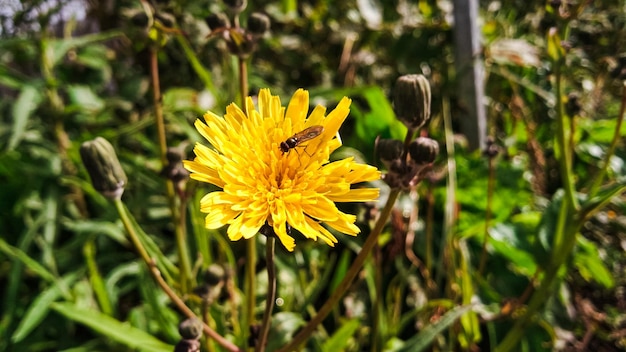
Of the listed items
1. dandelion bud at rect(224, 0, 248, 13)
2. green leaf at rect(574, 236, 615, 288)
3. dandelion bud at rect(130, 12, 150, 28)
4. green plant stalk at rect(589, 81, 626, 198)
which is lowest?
green leaf at rect(574, 236, 615, 288)

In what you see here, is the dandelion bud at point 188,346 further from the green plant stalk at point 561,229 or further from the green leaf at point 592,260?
the green leaf at point 592,260

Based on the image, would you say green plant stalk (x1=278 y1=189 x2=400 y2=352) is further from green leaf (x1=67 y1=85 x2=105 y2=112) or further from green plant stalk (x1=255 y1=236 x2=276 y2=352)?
green leaf (x1=67 y1=85 x2=105 y2=112)

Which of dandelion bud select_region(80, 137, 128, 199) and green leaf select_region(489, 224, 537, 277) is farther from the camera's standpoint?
green leaf select_region(489, 224, 537, 277)

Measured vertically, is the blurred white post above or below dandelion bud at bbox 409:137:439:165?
below

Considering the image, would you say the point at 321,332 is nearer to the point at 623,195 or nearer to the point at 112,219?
the point at 112,219


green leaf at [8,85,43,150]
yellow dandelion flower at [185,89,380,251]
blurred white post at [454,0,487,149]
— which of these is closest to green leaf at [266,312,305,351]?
yellow dandelion flower at [185,89,380,251]

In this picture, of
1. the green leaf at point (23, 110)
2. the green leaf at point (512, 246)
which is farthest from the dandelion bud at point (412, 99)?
the green leaf at point (23, 110)

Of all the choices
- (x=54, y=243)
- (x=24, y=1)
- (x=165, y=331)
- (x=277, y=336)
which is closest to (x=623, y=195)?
(x=277, y=336)
